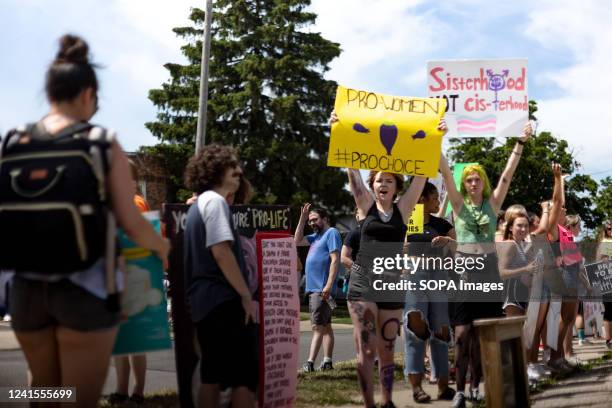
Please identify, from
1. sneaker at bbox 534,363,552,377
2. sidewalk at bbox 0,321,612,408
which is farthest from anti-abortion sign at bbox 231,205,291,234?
sneaker at bbox 534,363,552,377

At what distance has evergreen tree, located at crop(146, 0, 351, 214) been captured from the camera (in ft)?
129

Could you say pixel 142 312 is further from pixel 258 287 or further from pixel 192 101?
pixel 192 101

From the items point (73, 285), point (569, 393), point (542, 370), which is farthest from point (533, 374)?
point (73, 285)

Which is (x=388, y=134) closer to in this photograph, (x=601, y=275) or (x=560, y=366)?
(x=560, y=366)

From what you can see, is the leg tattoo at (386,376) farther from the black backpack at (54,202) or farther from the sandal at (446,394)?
the black backpack at (54,202)

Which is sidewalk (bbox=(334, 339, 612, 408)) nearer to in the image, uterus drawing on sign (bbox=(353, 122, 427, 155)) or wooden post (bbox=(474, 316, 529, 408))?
wooden post (bbox=(474, 316, 529, 408))

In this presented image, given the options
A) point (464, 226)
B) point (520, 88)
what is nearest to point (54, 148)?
point (464, 226)

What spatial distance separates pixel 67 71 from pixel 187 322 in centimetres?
218

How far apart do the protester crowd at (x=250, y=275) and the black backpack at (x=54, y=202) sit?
0.01 m

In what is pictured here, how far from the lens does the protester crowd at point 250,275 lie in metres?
3.54

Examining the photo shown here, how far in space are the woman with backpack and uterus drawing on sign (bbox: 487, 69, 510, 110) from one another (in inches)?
235

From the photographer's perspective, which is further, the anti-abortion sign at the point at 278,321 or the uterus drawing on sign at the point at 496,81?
the uterus drawing on sign at the point at 496,81

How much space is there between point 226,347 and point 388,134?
2955 millimetres

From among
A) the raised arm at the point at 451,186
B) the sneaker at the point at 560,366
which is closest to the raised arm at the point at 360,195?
the raised arm at the point at 451,186
